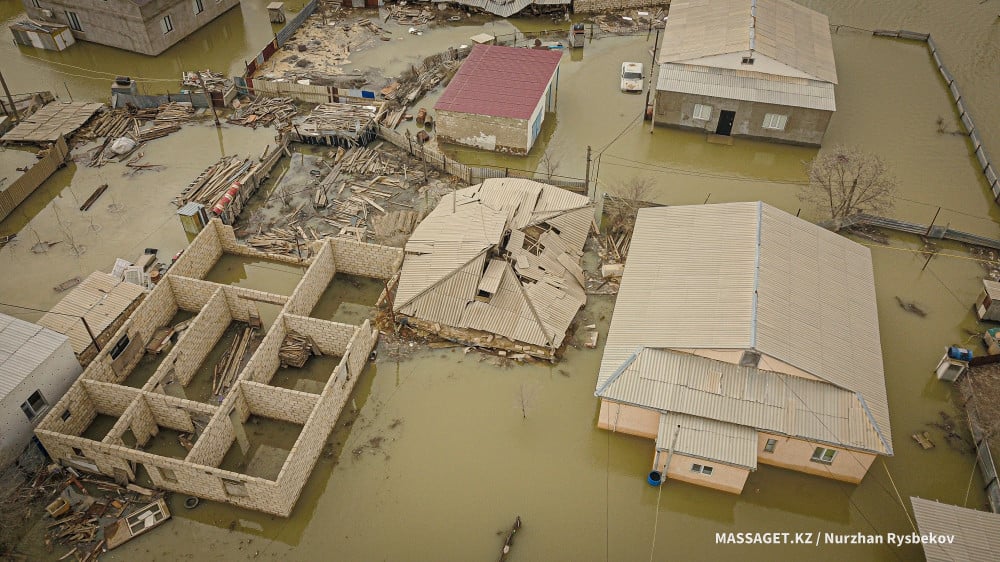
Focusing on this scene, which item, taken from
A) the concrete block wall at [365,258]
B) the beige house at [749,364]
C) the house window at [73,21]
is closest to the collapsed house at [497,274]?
the concrete block wall at [365,258]

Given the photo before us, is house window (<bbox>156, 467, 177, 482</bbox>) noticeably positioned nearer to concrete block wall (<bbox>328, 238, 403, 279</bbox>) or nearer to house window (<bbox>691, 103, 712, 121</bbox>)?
concrete block wall (<bbox>328, 238, 403, 279</bbox>)

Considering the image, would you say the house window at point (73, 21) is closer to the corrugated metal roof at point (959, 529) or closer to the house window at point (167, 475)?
the house window at point (167, 475)

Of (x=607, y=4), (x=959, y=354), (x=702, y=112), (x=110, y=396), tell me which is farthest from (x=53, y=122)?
(x=959, y=354)

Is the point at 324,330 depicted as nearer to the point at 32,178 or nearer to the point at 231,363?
the point at 231,363

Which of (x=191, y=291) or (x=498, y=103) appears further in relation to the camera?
(x=498, y=103)

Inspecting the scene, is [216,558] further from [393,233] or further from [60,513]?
[393,233]
